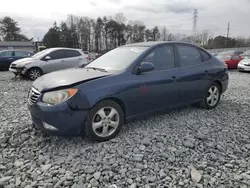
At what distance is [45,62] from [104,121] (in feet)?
23.7

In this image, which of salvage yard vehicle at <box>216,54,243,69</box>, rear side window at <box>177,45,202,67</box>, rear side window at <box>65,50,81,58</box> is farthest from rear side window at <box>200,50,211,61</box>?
salvage yard vehicle at <box>216,54,243,69</box>

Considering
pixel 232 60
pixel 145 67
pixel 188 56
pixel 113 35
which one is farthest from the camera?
pixel 113 35

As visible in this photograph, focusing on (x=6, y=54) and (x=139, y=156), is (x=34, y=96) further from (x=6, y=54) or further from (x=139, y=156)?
(x=6, y=54)

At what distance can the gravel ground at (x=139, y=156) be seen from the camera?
238cm

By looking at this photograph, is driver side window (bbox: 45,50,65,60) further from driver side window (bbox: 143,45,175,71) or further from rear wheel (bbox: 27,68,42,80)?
driver side window (bbox: 143,45,175,71)

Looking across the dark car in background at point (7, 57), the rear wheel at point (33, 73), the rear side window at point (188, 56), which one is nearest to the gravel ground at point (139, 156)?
the rear side window at point (188, 56)

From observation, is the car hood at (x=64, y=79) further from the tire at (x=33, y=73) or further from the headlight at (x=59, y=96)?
the tire at (x=33, y=73)

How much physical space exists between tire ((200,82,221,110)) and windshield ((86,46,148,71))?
1.85 meters

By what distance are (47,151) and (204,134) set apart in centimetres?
244

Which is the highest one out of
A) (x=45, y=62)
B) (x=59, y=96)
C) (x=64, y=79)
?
(x=45, y=62)

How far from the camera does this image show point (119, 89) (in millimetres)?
3170

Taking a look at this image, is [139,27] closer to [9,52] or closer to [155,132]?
[9,52]

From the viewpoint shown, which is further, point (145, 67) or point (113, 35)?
point (113, 35)

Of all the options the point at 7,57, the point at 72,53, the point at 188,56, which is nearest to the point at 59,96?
the point at 188,56
